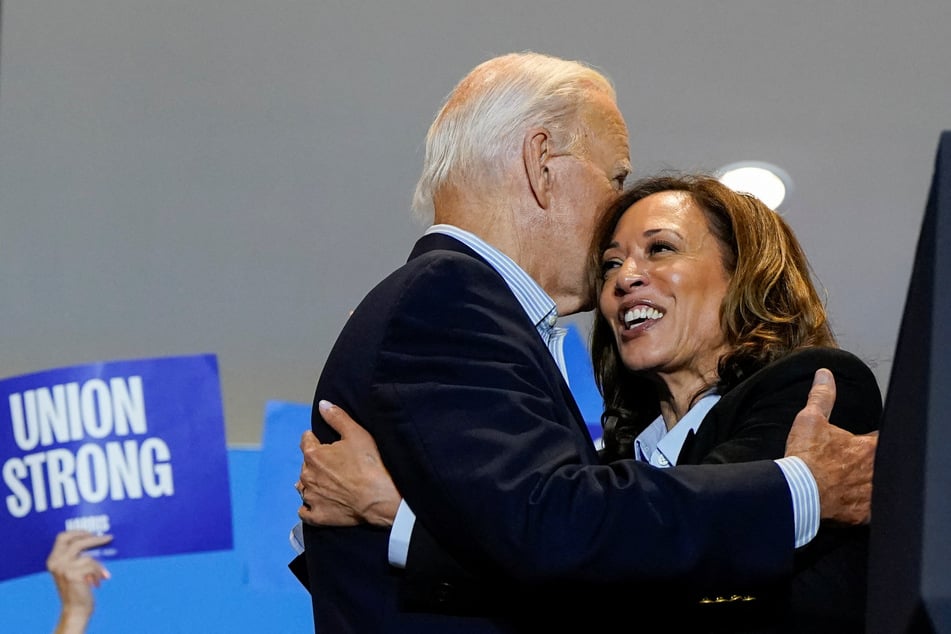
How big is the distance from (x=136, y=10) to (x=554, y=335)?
178 centimetres

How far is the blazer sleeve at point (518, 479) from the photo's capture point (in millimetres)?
1431

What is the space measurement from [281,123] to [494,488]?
211 cm

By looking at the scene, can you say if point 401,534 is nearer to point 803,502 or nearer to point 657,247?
point 803,502

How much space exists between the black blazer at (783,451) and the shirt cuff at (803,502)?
0.06 m

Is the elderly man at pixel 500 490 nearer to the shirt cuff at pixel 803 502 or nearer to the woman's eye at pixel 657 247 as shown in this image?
the shirt cuff at pixel 803 502

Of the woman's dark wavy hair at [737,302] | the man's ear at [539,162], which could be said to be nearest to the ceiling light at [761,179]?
the woman's dark wavy hair at [737,302]

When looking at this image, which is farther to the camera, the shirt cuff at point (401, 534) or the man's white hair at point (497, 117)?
the man's white hair at point (497, 117)

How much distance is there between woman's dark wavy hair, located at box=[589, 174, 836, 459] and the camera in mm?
1937

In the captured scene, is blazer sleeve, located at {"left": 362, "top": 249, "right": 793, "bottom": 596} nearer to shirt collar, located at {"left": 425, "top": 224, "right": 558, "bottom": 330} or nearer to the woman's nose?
shirt collar, located at {"left": 425, "top": 224, "right": 558, "bottom": 330}

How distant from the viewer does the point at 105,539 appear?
2.64m

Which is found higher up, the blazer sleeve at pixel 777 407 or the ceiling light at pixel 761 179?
the ceiling light at pixel 761 179

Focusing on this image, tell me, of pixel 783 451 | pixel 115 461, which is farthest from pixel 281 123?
pixel 783 451

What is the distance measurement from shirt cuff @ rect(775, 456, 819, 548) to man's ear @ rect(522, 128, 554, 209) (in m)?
0.62

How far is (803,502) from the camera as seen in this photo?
59.1 inches
